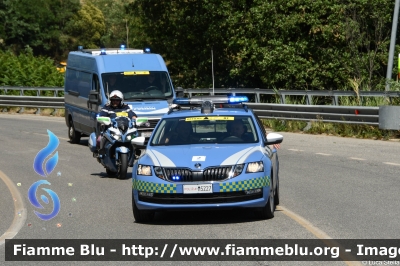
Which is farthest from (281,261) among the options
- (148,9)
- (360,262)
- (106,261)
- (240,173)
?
(148,9)

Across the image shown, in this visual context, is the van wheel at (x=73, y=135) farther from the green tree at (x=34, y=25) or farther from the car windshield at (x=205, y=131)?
the green tree at (x=34, y=25)

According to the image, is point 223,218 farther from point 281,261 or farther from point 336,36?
point 336,36

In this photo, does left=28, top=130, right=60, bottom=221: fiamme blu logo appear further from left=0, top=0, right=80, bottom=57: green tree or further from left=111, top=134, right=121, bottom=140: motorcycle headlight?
left=0, top=0, right=80, bottom=57: green tree

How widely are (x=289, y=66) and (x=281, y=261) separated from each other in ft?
79.2

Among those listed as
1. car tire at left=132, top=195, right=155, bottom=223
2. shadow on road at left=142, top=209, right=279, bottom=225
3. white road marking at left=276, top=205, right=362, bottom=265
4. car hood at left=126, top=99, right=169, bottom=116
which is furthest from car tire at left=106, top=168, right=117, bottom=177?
car tire at left=132, top=195, right=155, bottom=223

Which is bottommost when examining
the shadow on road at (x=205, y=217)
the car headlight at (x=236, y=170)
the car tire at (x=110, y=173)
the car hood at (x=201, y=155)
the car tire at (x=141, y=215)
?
the car tire at (x=110, y=173)

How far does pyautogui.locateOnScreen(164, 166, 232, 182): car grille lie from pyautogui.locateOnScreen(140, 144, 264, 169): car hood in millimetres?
60

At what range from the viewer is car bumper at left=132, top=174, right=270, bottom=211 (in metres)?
10.5

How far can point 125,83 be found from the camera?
21.3 meters

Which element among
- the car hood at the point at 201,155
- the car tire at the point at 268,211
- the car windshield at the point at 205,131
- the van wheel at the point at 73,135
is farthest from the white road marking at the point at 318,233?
the van wheel at the point at 73,135

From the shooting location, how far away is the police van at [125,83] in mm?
20516

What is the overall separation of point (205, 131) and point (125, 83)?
9.67 m

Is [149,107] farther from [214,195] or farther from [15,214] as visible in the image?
[214,195]

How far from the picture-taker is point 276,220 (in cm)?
1098
